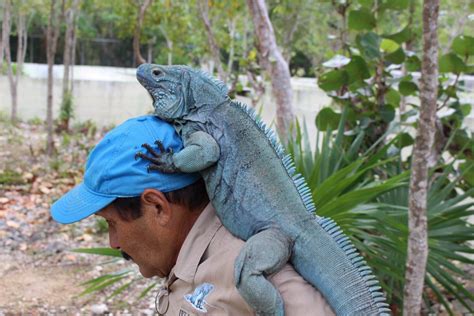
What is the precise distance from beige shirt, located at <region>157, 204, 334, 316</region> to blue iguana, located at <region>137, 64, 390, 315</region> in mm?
26

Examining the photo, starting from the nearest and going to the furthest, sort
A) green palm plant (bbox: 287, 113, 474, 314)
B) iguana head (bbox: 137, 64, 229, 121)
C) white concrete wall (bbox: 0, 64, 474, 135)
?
iguana head (bbox: 137, 64, 229, 121), green palm plant (bbox: 287, 113, 474, 314), white concrete wall (bbox: 0, 64, 474, 135)

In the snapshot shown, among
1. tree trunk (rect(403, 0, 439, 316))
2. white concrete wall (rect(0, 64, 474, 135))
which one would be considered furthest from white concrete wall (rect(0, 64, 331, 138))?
tree trunk (rect(403, 0, 439, 316))

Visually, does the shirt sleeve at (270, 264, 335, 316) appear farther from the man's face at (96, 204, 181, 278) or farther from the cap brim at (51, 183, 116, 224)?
the cap brim at (51, 183, 116, 224)

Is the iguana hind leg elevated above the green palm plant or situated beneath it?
elevated above

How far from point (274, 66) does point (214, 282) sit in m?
3.70

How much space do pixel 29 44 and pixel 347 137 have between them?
25986 millimetres

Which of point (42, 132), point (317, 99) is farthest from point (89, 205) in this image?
point (317, 99)

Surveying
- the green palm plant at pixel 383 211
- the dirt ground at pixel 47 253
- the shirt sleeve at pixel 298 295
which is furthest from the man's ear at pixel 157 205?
the dirt ground at pixel 47 253

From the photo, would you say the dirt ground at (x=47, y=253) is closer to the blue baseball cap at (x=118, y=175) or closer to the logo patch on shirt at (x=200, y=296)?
the blue baseball cap at (x=118, y=175)

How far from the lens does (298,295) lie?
53.8 inches

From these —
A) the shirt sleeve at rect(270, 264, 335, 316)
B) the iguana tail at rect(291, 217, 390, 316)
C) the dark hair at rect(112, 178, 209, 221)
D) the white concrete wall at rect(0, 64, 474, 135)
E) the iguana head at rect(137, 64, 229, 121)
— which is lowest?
the white concrete wall at rect(0, 64, 474, 135)

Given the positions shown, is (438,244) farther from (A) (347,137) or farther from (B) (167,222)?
(B) (167,222)

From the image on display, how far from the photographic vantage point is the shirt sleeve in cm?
133

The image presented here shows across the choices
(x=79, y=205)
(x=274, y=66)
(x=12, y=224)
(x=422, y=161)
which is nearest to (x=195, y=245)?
(x=79, y=205)
